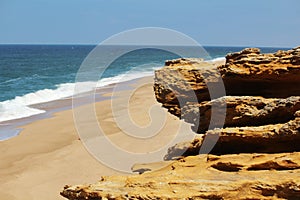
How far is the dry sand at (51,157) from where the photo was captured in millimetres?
11188

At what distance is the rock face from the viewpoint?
223 inches

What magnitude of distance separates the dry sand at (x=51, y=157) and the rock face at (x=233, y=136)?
3.97 m

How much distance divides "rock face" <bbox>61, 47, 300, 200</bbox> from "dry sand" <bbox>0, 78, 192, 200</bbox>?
397 cm

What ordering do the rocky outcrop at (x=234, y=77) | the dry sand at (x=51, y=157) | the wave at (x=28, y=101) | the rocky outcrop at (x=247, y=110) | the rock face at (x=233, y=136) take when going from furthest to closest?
the wave at (x=28, y=101) < the dry sand at (x=51, y=157) < the rocky outcrop at (x=234, y=77) < the rocky outcrop at (x=247, y=110) < the rock face at (x=233, y=136)

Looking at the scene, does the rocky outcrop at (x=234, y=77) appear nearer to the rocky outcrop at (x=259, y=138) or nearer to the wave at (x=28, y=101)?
the rocky outcrop at (x=259, y=138)

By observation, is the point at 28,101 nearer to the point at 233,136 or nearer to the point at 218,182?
the point at 233,136

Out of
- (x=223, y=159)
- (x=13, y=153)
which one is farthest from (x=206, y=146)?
(x=13, y=153)

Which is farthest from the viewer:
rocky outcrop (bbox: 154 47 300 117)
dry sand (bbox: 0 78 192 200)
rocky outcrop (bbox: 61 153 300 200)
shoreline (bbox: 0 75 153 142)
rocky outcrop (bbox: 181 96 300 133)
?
shoreline (bbox: 0 75 153 142)

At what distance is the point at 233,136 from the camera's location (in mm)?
6934

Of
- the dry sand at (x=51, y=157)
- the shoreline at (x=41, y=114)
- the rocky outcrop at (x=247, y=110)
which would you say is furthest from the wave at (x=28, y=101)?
the rocky outcrop at (x=247, y=110)

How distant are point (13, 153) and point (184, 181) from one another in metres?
10.8

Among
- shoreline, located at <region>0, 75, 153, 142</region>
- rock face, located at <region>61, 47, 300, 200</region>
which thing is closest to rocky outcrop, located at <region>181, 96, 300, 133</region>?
rock face, located at <region>61, 47, 300, 200</region>

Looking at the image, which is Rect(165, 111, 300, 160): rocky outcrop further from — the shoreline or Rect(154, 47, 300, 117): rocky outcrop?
the shoreline

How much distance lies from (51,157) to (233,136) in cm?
913
